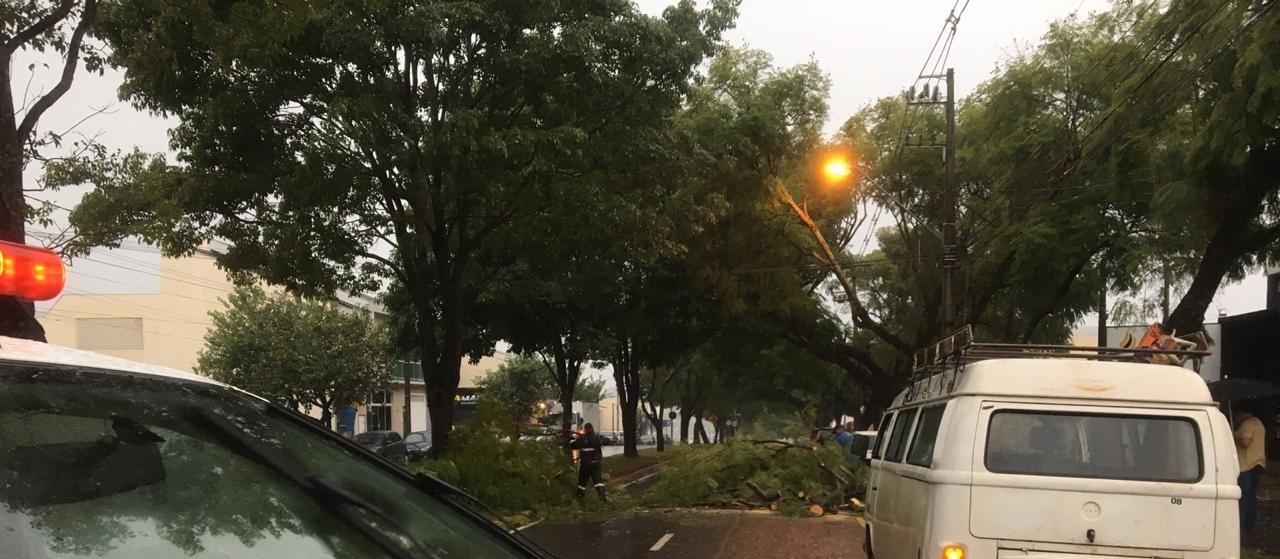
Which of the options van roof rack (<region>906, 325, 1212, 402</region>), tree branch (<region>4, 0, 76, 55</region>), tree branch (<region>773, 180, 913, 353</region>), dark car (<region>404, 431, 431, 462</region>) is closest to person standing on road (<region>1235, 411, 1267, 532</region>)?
van roof rack (<region>906, 325, 1212, 402</region>)

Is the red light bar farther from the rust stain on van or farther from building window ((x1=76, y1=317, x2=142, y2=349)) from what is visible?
building window ((x1=76, y1=317, x2=142, y2=349))

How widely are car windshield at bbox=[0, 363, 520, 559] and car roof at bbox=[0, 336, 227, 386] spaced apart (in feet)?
0.10

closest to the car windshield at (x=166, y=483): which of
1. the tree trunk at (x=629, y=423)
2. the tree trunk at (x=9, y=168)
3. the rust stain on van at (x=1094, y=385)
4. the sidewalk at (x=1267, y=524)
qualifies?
the rust stain on van at (x=1094, y=385)

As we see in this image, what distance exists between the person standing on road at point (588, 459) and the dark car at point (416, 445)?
18088 millimetres

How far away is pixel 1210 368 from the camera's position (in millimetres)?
29703

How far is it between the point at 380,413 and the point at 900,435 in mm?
57077

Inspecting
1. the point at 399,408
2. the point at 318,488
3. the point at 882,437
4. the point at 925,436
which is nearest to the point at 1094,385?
the point at 925,436

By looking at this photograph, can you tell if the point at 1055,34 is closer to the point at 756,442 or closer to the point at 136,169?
the point at 756,442

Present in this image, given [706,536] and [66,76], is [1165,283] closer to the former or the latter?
[706,536]

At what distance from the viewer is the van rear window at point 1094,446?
5.43 m

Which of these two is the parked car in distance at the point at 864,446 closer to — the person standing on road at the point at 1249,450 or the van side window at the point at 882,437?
the van side window at the point at 882,437

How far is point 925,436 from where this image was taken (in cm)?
661

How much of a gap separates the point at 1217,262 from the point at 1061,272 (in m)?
7.00

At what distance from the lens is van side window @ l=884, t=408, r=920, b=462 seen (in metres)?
7.45
